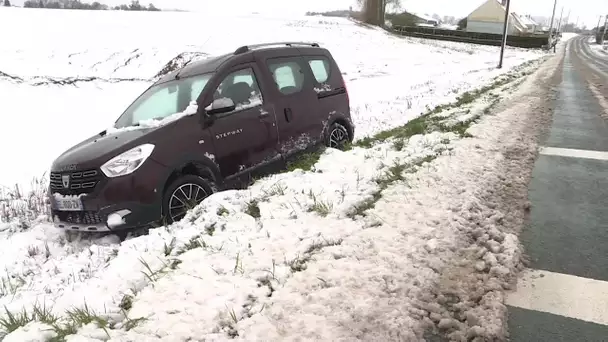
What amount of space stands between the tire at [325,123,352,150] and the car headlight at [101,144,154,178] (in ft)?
10.1

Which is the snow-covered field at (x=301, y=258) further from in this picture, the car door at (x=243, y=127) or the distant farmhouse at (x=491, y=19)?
the distant farmhouse at (x=491, y=19)

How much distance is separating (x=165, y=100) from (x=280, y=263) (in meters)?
3.52

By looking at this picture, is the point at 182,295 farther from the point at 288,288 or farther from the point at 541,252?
the point at 541,252

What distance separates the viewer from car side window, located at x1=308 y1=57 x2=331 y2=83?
273 inches

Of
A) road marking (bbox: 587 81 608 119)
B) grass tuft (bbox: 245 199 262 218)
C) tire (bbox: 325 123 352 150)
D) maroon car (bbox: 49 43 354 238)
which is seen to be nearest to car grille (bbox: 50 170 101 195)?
maroon car (bbox: 49 43 354 238)

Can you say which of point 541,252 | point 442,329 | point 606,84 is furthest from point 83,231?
point 606,84

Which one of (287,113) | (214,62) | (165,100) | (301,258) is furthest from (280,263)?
(214,62)

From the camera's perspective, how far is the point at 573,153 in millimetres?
6555

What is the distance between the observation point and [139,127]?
505 cm

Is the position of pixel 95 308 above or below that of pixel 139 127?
below

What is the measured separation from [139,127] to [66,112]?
11216 millimetres

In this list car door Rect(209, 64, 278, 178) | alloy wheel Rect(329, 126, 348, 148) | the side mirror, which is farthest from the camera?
alloy wheel Rect(329, 126, 348, 148)

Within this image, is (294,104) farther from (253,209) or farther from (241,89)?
(253,209)

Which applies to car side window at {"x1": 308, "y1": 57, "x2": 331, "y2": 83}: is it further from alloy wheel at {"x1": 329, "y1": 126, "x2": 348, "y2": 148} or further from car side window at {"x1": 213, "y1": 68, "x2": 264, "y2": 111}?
car side window at {"x1": 213, "y1": 68, "x2": 264, "y2": 111}
